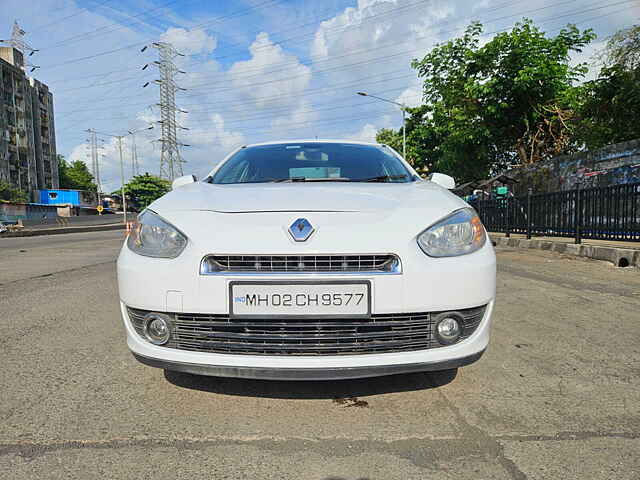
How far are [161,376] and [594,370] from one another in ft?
7.77

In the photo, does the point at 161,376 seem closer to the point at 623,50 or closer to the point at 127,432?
the point at 127,432

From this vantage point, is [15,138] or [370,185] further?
[15,138]

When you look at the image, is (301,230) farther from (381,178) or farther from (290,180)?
(381,178)

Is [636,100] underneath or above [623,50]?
underneath

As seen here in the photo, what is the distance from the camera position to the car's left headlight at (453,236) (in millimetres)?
2050

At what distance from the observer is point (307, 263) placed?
6.35 feet

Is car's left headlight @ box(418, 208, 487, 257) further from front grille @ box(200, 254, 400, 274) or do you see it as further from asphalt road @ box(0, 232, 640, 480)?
asphalt road @ box(0, 232, 640, 480)

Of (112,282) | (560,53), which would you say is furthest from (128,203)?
(112,282)

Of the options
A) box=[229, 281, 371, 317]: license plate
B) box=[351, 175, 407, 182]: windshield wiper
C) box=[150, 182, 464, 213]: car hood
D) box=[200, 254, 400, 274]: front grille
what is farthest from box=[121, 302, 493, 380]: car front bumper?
box=[351, 175, 407, 182]: windshield wiper

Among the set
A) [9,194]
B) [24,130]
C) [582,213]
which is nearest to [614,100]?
[582,213]

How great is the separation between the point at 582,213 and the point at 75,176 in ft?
314

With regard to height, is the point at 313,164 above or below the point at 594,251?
above

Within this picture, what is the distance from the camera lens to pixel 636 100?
50.4 feet

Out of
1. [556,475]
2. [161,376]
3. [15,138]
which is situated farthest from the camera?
[15,138]
